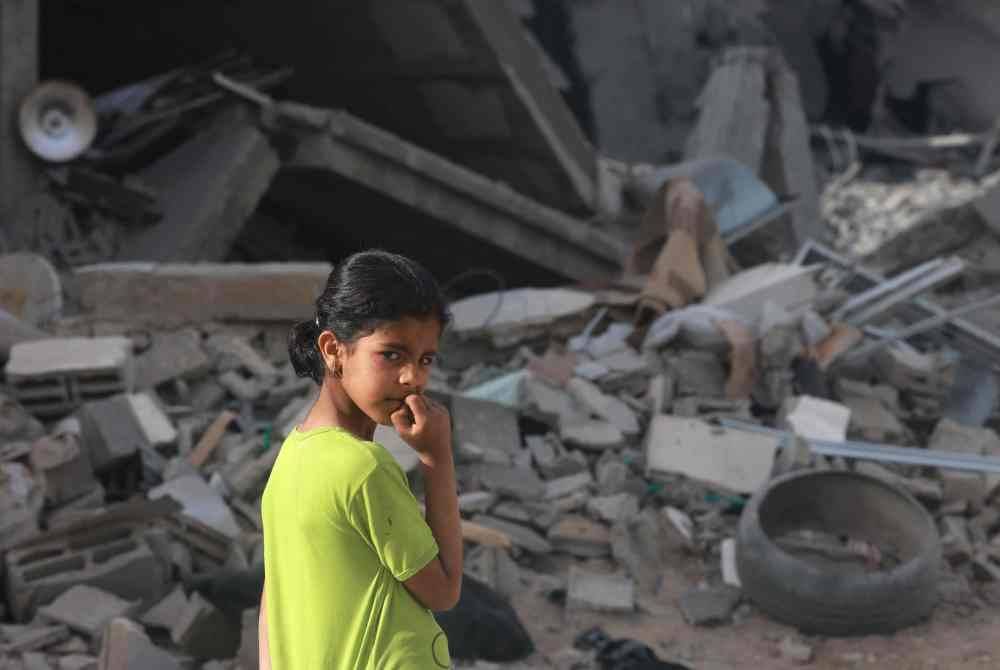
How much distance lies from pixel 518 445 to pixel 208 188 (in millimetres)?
4455

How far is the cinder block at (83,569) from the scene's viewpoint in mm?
4965

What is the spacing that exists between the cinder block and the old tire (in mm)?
2932

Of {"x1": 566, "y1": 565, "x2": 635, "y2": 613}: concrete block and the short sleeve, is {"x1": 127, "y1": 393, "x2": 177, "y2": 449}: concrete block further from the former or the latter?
the short sleeve

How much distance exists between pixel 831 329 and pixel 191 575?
5.02 m

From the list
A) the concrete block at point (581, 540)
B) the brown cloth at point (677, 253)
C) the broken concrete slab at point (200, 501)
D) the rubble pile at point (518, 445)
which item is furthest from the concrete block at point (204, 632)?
the brown cloth at point (677, 253)

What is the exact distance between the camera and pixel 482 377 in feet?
26.9

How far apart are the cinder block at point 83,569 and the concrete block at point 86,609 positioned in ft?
0.21

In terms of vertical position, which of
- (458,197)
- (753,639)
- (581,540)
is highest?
(458,197)

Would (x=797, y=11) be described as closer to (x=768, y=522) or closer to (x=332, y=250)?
(x=332, y=250)

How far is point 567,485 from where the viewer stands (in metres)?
6.80

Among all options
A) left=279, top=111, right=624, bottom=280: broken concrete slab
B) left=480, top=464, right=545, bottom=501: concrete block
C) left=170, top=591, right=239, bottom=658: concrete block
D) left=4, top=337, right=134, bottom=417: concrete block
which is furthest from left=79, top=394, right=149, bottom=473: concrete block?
left=279, top=111, right=624, bottom=280: broken concrete slab

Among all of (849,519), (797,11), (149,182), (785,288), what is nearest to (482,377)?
(785,288)

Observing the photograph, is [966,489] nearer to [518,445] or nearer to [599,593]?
[599,593]

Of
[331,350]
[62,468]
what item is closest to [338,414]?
[331,350]
